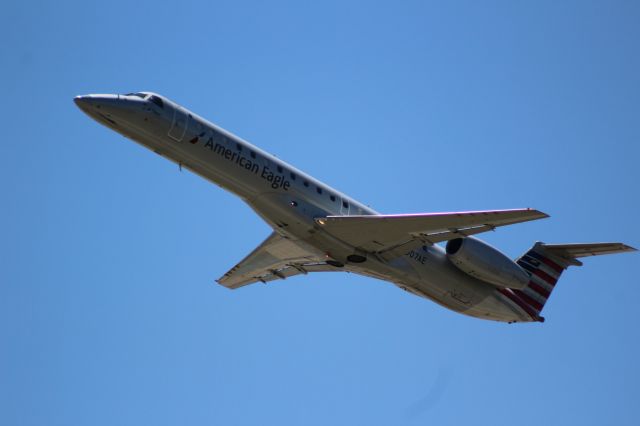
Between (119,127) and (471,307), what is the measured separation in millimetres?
10344

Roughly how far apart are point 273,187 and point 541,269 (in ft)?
28.1

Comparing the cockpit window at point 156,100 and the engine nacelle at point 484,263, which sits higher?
the engine nacelle at point 484,263

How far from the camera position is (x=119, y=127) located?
68.2 feet

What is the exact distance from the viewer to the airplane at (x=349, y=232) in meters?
20.9

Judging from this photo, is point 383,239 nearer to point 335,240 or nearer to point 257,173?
point 335,240

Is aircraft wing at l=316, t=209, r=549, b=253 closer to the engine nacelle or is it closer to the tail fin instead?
the engine nacelle

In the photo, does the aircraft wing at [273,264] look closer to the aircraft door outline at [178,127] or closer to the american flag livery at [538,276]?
the aircraft door outline at [178,127]

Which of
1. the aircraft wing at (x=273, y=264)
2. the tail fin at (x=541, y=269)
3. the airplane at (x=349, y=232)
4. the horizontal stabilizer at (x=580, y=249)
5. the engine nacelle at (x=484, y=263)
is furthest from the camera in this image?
the tail fin at (x=541, y=269)

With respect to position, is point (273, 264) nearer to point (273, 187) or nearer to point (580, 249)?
point (273, 187)

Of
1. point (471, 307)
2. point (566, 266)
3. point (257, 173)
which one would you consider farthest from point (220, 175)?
point (566, 266)

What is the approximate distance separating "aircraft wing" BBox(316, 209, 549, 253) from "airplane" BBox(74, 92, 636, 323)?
2cm

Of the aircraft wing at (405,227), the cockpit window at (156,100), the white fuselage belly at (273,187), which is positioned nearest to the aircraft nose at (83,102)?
the white fuselage belly at (273,187)

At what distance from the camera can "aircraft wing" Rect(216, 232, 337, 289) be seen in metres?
24.4

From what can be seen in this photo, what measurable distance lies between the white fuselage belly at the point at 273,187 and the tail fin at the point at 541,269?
262cm
